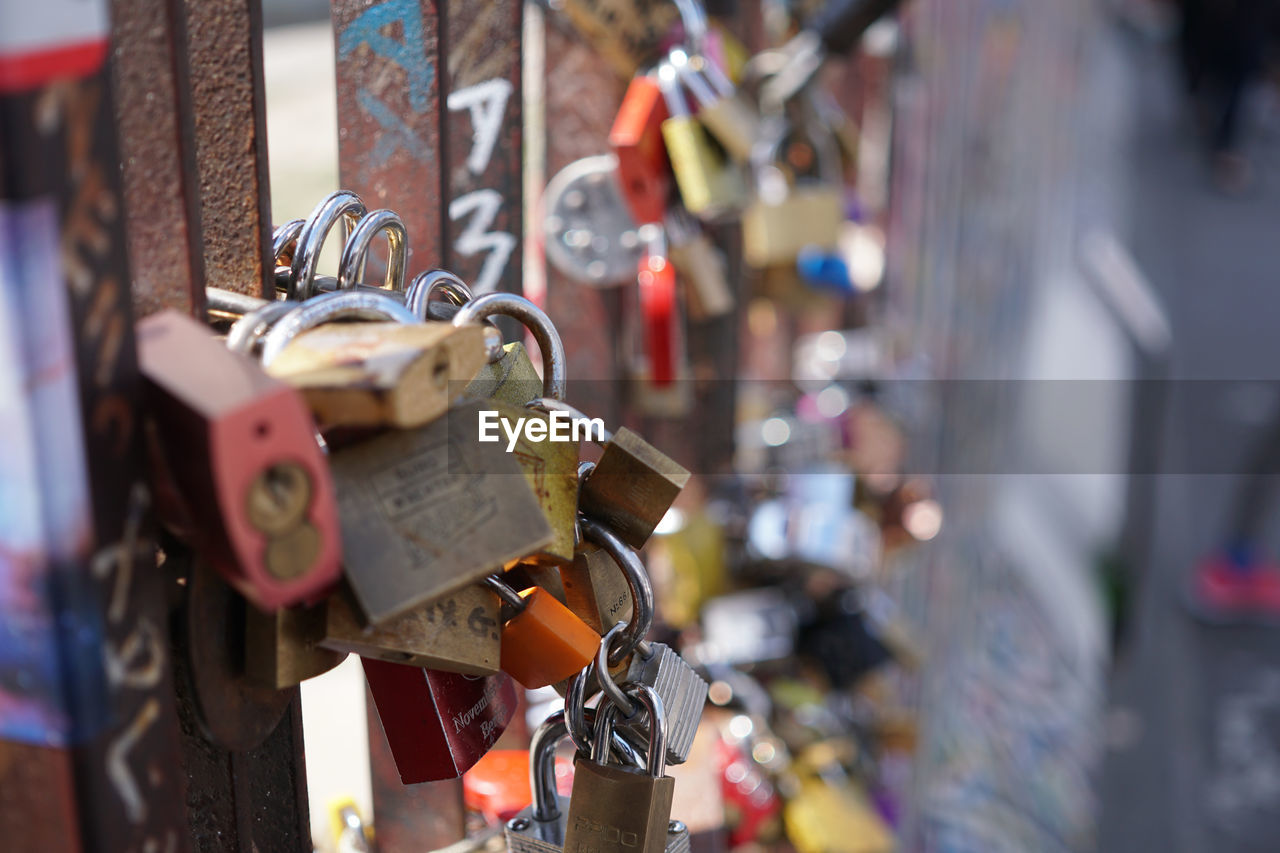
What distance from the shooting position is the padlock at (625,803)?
554mm

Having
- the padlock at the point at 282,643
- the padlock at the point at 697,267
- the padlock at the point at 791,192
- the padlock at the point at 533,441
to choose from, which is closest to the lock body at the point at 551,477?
the padlock at the point at 533,441

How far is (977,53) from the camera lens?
294cm

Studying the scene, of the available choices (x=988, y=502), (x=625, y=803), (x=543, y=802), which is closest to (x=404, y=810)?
(x=543, y=802)

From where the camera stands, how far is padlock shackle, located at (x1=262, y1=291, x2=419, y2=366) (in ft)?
1.43

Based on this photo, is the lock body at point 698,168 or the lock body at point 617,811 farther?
the lock body at point 698,168

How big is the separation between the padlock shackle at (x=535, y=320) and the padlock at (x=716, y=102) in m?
0.62

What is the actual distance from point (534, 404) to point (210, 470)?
0.67 feet

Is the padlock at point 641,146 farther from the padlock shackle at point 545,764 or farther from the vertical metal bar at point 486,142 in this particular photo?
the padlock shackle at point 545,764

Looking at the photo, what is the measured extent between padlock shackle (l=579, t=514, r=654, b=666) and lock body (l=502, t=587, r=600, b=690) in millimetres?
22

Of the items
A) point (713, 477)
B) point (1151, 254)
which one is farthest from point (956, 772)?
point (1151, 254)

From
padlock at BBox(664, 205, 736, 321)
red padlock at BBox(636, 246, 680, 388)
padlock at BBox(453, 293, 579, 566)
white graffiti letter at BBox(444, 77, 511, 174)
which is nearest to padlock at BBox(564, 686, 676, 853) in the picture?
padlock at BBox(453, 293, 579, 566)

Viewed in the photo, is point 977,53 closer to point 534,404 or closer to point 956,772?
point 956,772

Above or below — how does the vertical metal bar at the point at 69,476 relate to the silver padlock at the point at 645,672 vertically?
above

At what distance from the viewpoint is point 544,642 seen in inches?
21.2
